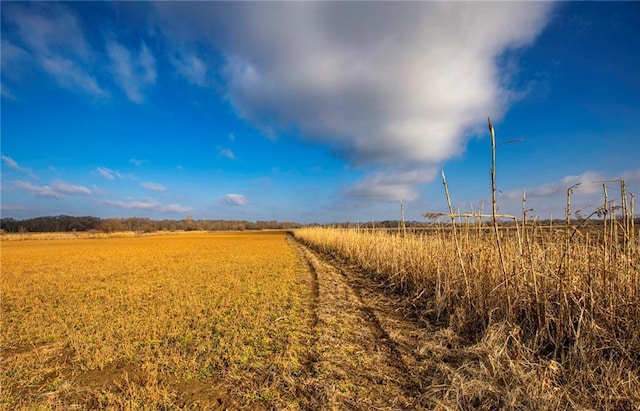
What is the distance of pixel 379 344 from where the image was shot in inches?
187

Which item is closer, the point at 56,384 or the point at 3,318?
the point at 56,384

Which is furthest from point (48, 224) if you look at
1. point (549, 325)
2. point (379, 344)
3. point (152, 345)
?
point (549, 325)

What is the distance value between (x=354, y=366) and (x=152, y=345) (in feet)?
11.3

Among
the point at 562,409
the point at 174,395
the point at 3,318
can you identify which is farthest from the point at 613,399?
the point at 3,318

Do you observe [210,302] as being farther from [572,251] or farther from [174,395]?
[572,251]

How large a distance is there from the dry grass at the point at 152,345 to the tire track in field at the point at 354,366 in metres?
0.27

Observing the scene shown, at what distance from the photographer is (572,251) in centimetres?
431

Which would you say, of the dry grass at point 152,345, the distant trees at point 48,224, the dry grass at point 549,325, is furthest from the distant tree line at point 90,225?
the dry grass at point 549,325

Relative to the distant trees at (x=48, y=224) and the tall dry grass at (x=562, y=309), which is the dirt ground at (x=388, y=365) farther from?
the distant trees at (x=48, y=224)

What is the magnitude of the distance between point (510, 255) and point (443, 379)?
2437mm

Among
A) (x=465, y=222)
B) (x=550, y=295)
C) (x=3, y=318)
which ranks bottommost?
(x=3, y=318)

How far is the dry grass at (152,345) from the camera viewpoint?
3506 millimetres

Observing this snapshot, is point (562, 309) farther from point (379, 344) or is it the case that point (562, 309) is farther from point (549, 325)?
point (379, 344)

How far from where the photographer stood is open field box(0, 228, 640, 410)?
10.4ft
